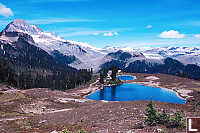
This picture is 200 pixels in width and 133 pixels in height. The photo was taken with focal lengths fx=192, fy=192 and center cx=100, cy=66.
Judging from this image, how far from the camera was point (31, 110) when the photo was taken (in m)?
60.8

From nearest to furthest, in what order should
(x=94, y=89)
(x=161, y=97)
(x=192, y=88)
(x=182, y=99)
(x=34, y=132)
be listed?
(x=34, y=132) < (x=182, y=99) < (x=161, y=97) < (x=192, y=88) < (x=94, y=89)

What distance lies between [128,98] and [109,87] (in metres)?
48.7

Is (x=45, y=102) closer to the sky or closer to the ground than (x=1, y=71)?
closer to the ground

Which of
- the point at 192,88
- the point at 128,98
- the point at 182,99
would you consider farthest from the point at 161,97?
the point at 192,88

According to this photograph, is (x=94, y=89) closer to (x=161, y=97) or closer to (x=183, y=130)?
(x=161, y=97)

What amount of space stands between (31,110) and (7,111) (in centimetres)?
724

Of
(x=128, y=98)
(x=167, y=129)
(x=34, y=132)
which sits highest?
(x=167, y=129)

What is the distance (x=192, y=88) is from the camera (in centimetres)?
15888

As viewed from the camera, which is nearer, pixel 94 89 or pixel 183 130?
pixel 183 130

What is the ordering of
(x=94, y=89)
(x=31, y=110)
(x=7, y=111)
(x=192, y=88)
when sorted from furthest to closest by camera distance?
(x=94, y=89) → (x=192, y=88) → (x=31, y=110) → (x=7, y=111)

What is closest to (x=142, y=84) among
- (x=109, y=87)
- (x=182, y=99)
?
(x=109, y=87)

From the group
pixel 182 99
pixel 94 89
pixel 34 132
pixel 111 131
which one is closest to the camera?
pixel 111 131

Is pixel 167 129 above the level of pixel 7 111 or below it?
above

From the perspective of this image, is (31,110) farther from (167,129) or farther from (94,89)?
(94,89)
